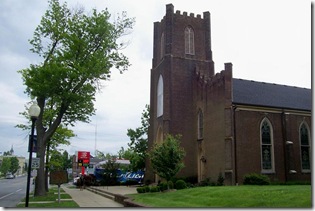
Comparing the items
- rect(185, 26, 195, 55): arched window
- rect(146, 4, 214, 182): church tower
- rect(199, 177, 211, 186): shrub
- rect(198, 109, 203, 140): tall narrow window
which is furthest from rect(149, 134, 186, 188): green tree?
rect(185, 26, 195, 55): arched window

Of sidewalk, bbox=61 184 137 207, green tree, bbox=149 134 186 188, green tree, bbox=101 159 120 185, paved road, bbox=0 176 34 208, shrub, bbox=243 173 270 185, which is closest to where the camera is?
sidewalk, bbox=61 184 137 207

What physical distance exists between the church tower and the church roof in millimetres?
3974

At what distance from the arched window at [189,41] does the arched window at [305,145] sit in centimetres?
1310

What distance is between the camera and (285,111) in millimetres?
31094

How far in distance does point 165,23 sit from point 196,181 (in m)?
16.5

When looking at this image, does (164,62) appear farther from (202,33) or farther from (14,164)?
(14,164)

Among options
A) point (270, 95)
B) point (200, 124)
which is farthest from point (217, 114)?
point (270, 95)

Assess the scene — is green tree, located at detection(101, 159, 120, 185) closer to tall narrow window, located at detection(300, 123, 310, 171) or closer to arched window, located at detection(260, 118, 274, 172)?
arched window, located at detection(260, 118, 274, 172)

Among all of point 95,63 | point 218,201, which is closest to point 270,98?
point 95,63

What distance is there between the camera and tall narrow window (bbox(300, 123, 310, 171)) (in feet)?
102

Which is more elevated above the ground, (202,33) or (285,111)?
(202,33)

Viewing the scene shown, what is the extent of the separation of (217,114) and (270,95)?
272 inches

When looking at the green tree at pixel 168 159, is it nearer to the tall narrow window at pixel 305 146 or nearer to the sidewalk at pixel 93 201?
the sidewalk at pixel 93 201

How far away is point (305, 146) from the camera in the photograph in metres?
31.8
